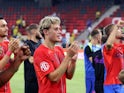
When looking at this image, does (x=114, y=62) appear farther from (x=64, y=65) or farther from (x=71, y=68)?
(x=64, y=65)

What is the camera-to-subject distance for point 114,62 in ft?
22.9

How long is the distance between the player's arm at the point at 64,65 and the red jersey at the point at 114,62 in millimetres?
1955

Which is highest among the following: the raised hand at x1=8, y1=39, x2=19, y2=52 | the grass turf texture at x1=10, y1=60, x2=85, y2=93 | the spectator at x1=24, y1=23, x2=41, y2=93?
the raised hand at x1=8, y1=39, x2=19, y2=52

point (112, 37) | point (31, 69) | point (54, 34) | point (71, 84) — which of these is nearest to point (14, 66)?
point (54, 34)

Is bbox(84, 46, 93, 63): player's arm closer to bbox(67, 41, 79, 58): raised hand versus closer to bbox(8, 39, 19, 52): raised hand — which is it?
bbox(67, 41, 79, 58): raised hand

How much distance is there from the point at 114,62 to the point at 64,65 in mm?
2130

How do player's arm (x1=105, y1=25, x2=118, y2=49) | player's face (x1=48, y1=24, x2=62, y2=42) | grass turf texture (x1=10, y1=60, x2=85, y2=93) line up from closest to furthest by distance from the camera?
player's face (x1=48, y1=24, x2=62, y2=42) → player's arm (x1=105, y1=25, x2=118, y2=49) → grass turf texture (x1=10, y1=60, x2=85, y2=93)

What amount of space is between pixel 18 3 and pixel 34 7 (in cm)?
231

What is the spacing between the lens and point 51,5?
134ft

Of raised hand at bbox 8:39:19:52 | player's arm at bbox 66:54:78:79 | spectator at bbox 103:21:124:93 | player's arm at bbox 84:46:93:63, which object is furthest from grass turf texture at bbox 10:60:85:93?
raised hand at bbox 8:39:19:52

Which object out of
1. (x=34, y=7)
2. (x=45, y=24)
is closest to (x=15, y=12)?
(x=34, y=7)

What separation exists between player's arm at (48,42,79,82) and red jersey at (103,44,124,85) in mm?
1955

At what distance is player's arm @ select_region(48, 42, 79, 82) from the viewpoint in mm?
4953

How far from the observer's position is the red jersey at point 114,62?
6938 mm
